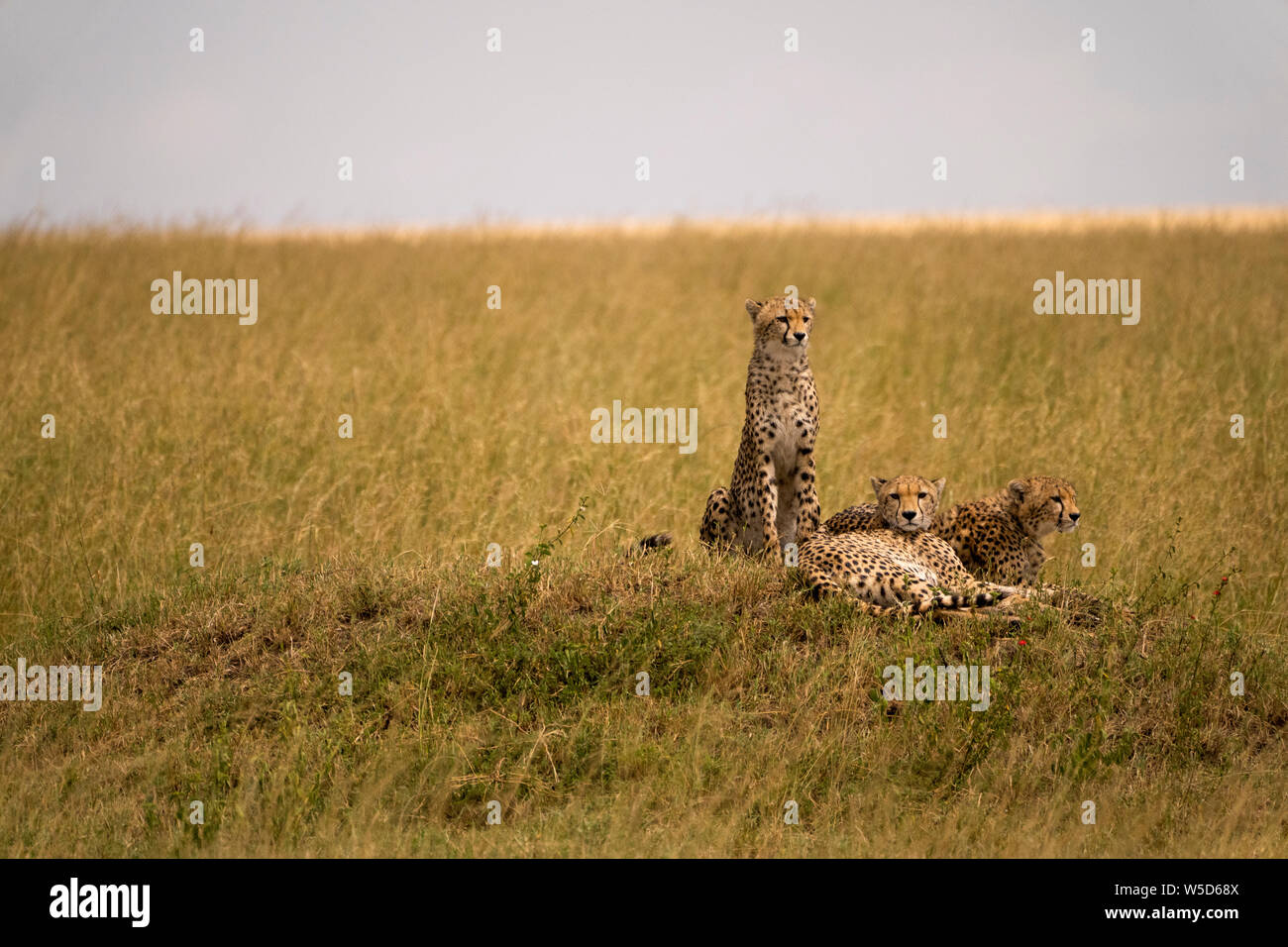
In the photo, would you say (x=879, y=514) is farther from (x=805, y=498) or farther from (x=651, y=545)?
(x=651, y=545)

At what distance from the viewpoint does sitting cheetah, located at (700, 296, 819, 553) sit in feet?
20.8

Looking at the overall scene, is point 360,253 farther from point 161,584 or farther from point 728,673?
point 728,673

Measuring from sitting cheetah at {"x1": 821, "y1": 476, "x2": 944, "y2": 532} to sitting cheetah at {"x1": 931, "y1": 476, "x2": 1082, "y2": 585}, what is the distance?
0.26 m

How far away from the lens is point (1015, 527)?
6562mm

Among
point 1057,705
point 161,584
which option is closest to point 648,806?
point 1057,705

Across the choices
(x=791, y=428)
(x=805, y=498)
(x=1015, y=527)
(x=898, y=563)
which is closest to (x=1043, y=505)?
(x=1015, y=527)

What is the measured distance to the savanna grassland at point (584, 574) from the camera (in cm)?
487

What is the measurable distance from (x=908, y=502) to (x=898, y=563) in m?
0.44

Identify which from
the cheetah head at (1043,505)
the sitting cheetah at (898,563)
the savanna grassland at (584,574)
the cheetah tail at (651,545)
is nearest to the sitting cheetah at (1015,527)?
the cheetah head at (1043,505)

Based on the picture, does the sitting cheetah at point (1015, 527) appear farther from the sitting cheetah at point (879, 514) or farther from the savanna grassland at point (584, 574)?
the savanna grassland at point (584, 574)

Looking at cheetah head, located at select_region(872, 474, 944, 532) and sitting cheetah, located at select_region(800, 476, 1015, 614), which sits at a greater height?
cheetah head, located at select_region(872, 474, 944, 532)

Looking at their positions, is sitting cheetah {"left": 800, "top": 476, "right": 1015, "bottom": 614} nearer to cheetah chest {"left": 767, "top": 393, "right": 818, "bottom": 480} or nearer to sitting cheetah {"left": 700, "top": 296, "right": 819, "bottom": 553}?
sitting cheetah {"left": 700, "top": 296, "right": 819, "bottom": 553}

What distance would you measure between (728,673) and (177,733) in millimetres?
2347

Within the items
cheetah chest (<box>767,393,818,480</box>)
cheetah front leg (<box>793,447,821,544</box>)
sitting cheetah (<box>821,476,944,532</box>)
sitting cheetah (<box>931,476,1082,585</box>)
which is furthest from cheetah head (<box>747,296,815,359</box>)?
sitting cheetah (<box>931,476,1082,585</box>)
